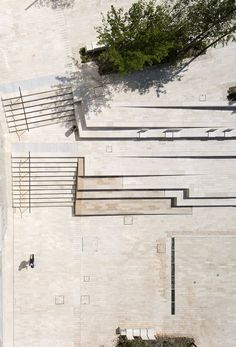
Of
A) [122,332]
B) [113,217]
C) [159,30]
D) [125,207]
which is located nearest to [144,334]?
[122,332]

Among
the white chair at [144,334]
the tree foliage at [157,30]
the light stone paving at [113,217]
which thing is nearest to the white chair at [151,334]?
the white chair at [144,334]

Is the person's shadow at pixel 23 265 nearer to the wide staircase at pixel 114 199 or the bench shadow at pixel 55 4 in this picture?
the wide staircase at pixel 114 199

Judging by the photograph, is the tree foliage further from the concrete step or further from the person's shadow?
the person's shadow

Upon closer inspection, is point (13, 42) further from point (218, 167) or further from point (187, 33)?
point (218, 167)

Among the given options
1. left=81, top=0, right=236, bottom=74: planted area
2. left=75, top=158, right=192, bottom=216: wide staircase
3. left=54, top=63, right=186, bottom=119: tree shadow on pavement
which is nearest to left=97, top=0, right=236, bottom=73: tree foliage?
left=81, top=0, right=236, bottom=74: planted area

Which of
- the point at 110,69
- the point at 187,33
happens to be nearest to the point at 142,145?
the point at 110,69

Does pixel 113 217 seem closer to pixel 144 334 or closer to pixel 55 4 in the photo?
pixel 144 334
